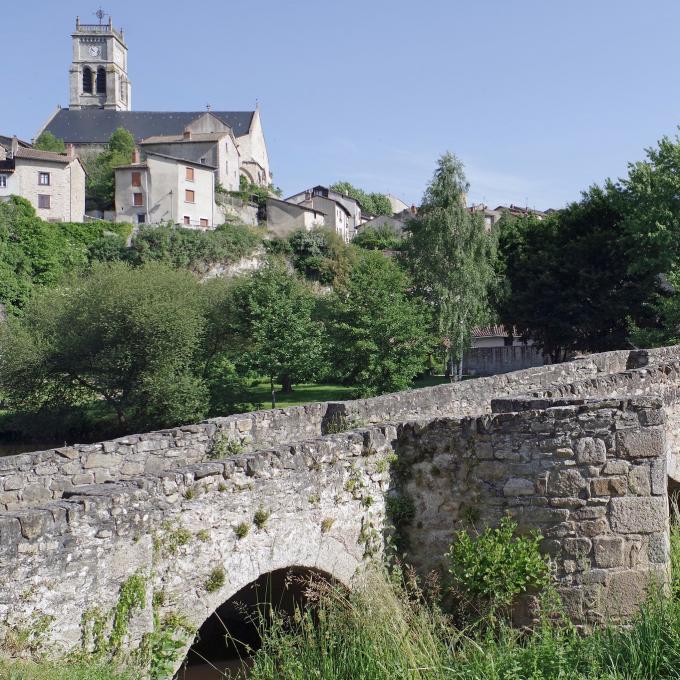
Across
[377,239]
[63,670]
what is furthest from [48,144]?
[63,670]

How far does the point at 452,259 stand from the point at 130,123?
67.7m

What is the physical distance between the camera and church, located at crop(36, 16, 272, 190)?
8694 centimetres

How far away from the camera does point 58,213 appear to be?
7062 centimetres

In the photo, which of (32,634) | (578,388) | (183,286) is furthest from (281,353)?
(32,634)

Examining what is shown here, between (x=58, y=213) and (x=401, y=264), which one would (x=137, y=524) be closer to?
(x=401, y=264)

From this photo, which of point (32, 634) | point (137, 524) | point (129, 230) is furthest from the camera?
point (129, 230)

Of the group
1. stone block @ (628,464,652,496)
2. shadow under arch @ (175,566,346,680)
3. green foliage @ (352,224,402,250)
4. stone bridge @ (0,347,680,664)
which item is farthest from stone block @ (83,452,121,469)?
green foliage @ (352,224,402,250)

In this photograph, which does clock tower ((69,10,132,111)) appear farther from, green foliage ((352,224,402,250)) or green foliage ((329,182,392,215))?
green foliage ((352,224,402,250))

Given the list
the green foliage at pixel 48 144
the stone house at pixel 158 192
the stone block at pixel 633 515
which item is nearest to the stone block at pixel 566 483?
the stone block at pixel 633 515

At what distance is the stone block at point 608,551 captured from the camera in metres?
7.52

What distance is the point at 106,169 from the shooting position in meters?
82.5

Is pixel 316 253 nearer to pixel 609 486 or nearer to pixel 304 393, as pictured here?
pixel 304 393

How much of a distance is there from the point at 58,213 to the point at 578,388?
65.5 meters

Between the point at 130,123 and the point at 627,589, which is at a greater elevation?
the point at 130,123
